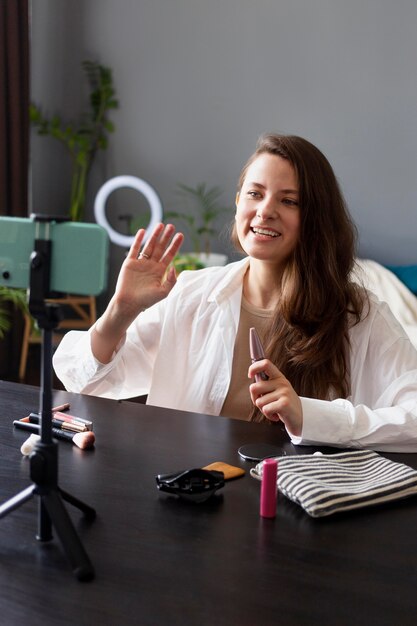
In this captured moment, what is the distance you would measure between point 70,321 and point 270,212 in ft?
11.6

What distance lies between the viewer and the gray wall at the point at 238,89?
4488 millimetres

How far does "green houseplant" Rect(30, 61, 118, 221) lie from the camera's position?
5246 mm

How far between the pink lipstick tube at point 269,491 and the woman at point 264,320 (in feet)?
1.69

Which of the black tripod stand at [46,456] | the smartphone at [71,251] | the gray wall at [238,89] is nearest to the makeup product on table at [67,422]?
the black tripod stand at [46,456]

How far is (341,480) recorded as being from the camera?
1.19 meters

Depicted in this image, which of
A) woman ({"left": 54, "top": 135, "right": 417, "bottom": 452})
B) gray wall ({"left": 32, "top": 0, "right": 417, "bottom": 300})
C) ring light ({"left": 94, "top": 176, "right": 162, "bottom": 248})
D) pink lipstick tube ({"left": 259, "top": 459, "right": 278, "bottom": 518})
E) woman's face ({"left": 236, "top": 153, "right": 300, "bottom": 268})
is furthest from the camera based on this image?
ring light ({"left": 94, "top": 176, "right": 162, "bottom": 248})

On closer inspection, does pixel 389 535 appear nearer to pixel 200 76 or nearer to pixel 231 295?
pixel 231 295

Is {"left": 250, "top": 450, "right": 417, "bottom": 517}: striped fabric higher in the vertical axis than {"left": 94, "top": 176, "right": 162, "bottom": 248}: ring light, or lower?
lower

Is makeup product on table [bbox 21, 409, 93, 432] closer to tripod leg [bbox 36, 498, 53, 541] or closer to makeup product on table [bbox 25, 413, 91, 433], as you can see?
makeup product on table [bbox 25, 413, 91, 433]

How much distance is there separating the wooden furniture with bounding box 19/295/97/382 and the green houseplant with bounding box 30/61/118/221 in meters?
0.57

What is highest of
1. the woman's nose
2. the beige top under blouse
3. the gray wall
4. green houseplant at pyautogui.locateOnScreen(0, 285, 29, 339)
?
the gray wall

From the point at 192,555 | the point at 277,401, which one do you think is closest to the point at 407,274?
the point at 277,401

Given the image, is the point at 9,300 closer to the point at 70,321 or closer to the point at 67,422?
the point at 70,321

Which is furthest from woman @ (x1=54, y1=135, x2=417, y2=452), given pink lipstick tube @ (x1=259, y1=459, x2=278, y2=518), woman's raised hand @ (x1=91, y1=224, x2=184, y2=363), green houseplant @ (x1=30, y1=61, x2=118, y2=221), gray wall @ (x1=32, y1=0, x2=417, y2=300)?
green houseplant @ (x1=30, y1=61, x2=118, y2=221)
